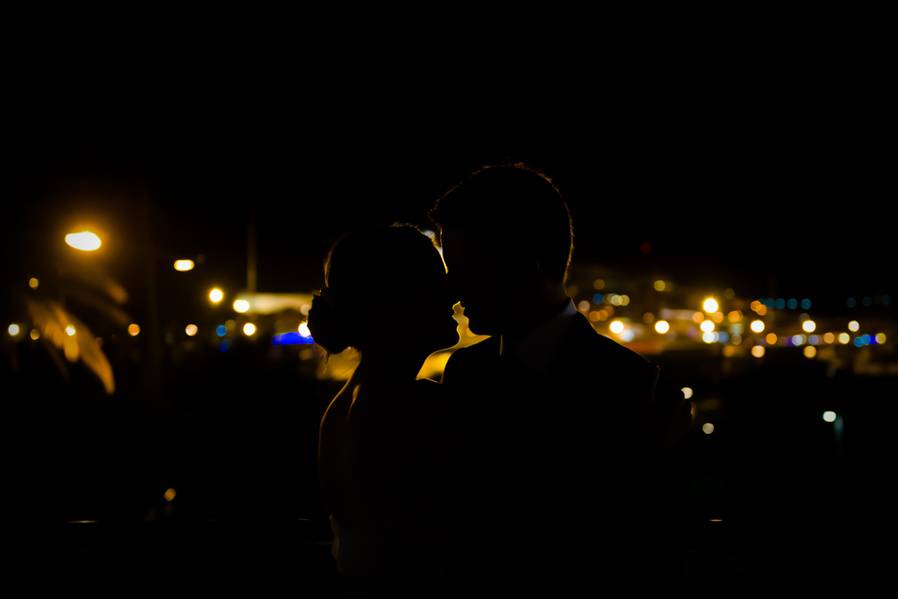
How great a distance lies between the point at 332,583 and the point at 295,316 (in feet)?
104

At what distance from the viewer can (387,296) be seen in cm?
190

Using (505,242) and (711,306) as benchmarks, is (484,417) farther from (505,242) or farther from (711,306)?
(711,306)

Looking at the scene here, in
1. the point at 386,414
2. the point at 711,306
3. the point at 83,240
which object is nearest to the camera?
the point at 386,414

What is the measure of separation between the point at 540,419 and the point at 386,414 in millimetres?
398

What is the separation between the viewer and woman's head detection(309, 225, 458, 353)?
1889mm

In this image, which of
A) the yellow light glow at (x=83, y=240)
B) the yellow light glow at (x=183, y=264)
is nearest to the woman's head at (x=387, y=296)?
the yellow light glow at (x=83, y=240)

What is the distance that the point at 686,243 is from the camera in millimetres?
29391

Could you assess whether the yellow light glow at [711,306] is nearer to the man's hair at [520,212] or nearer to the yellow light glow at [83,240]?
the yellow light glow at [83,240]

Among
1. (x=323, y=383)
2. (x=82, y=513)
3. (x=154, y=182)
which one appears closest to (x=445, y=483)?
(x=82, y=513)

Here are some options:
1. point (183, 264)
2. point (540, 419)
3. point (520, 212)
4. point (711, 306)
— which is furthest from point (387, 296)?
point (711, 306)

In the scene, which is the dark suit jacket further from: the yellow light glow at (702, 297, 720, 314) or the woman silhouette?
the yellow light glow at (702, 297, 720, 314)

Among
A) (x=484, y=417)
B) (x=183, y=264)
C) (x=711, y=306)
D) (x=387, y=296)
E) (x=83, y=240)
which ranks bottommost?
(x=484, y=417)

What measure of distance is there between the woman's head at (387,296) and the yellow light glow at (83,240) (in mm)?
11001

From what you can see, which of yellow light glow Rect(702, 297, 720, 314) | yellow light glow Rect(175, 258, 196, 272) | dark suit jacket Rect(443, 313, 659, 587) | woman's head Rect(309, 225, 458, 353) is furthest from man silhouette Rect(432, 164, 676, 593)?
yellow light glow Rect(702, 297, 720, 314)
